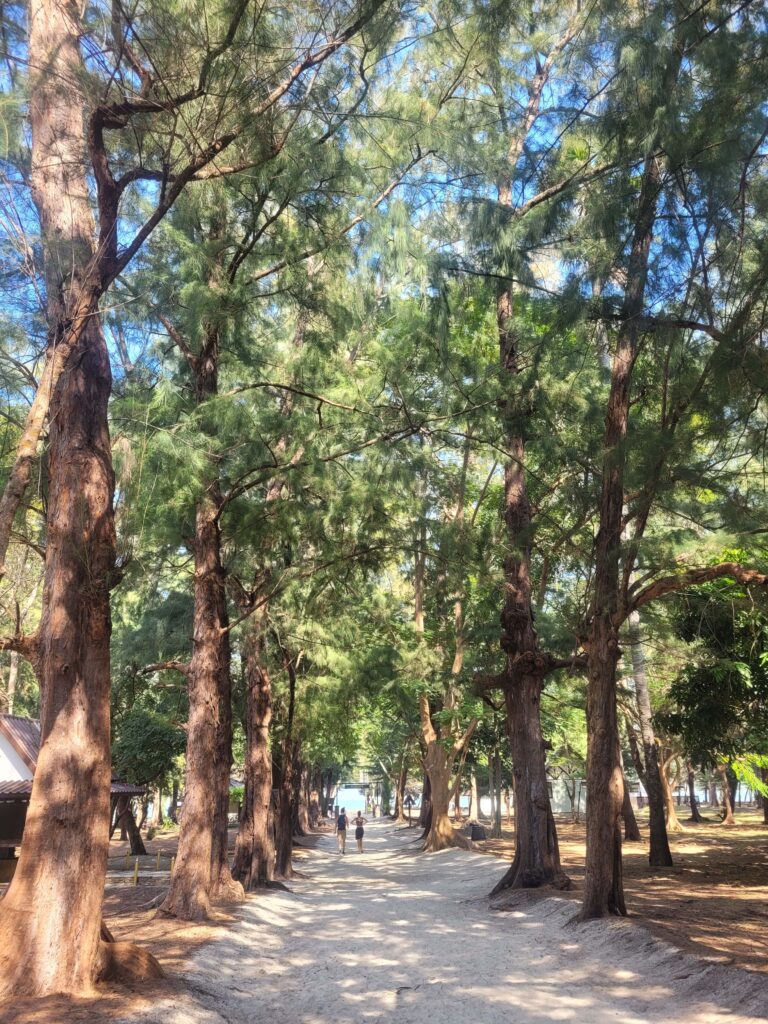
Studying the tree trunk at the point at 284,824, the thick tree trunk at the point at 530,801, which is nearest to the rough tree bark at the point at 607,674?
the thick tree trunk at the point at 530,801

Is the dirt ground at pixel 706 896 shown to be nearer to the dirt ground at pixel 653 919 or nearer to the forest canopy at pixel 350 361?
the dirt ground at pixel 653 919

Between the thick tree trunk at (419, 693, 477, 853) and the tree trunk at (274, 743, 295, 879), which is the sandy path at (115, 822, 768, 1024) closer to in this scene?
the tree trunk at (274, 743, 295, 879)

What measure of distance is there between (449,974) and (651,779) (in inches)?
431

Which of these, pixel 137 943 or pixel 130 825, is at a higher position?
pixel 130 825

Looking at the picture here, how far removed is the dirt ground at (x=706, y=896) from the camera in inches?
309

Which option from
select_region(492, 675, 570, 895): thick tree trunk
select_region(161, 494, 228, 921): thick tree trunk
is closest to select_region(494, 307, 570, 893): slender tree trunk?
select_region(492, 675, 570, 895): thick tree trunk

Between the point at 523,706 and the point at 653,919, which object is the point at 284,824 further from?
the point at 653,919

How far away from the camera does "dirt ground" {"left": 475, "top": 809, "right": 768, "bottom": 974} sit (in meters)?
7.85

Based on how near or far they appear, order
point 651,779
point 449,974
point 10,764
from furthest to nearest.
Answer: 1. point 10,764
2. point 651,779
3. point 449,974

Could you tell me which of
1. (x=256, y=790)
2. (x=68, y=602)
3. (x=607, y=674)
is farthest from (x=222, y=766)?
(x=68, y=602)

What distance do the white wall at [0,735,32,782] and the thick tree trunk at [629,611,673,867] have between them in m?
16.3

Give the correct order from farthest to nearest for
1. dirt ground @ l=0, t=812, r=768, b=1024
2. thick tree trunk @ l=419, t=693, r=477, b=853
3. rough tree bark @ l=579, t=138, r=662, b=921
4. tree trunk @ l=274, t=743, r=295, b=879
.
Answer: thick tree trunk @ l=419, t=693, r=477, b=853, tree trunk @ l=274, t=743, r=295, b=879, rough tree bark @ l=579, t=138, r=662, b=921, dirt ground @ l=0, t=812, r=768, b=1024

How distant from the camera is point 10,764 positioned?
74.6 feet

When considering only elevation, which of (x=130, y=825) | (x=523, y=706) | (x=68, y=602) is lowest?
(x=130, y=825)
